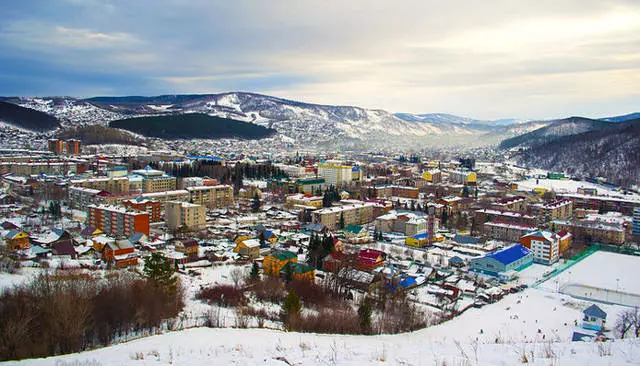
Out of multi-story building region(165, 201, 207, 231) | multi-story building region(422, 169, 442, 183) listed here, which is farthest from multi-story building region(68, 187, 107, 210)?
multi-story building region(422, 169, 442, 183)

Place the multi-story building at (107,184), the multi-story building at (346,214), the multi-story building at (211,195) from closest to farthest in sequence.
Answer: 1. the multi-story building at (346,214)
2. the multi-story building at (211,195)
3. the multi-story building at (107,184)

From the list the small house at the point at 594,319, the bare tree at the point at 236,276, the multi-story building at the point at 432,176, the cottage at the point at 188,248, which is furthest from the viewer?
the multi-story building at the point at 432,176

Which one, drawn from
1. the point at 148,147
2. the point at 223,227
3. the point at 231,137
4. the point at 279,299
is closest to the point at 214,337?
the point at 279,299

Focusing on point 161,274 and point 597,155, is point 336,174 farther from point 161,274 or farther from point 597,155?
point 597,155

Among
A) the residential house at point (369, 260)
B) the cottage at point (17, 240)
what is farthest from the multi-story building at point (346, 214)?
the cottage at point (17, 240)

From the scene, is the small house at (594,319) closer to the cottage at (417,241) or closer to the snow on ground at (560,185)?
the cottage at (417,241)

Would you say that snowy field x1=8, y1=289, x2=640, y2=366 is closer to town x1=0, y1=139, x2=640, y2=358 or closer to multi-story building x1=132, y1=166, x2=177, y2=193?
town x1=0, y1=139, x2=640, y2=358
